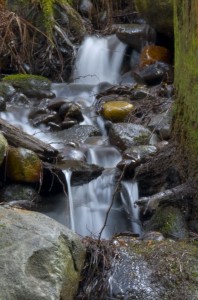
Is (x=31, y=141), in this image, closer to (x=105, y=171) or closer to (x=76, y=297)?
(x=105, y=171)

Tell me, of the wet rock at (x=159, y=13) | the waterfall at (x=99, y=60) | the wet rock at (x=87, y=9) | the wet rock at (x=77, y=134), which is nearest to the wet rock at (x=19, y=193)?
the wet rock at (x=77, y=134)

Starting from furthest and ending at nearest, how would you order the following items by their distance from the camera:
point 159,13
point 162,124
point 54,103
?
point 159,13, point 54,103, point 162,124

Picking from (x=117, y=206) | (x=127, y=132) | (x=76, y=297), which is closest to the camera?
(x=76, y=297)

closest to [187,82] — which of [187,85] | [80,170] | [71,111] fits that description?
[187,85]

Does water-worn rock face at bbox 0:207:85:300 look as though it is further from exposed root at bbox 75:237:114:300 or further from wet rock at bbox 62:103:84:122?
wet rock at bbox 62:103:84:122

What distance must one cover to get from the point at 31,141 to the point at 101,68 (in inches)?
150

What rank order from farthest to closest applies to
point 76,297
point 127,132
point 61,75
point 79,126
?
point 61,75, point 79,126, point 127,132, point 76,297

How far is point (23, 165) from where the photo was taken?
516cm

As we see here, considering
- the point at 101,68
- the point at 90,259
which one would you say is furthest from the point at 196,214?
the point at 101,68

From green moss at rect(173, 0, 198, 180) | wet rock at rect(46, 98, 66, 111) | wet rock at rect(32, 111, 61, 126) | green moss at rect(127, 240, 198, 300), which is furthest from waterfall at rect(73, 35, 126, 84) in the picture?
green moss at rect(127, 240, 198, 300)

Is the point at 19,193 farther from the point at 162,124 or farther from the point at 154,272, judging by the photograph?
the point at 154,272

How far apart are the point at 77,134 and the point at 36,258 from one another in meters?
3.57

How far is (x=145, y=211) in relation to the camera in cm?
484

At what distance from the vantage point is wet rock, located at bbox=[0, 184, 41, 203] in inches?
203
